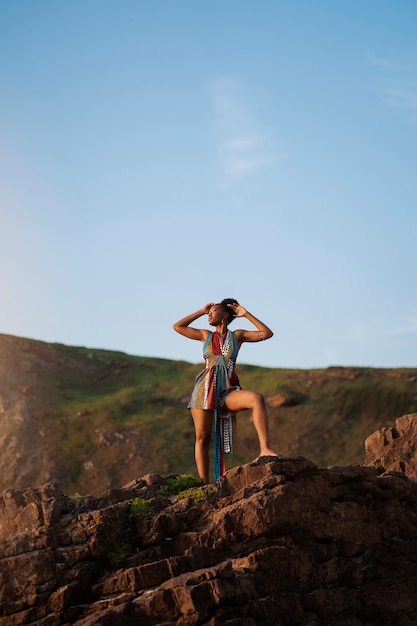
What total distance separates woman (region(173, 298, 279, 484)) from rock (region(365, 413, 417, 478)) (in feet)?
14.7

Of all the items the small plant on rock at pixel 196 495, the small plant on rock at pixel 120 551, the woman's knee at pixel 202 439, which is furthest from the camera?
the woman's knee at pixel 202 439

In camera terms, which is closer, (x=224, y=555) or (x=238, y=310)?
(x=224, y=555)

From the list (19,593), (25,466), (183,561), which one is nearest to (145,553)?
(183,561)

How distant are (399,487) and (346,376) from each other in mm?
29558

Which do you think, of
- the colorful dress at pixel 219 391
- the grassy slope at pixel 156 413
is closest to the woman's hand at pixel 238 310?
the colorful dress at pixel 219 391

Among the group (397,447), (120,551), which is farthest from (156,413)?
(120,551)

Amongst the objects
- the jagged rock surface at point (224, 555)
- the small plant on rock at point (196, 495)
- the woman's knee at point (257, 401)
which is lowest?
the jagged rock surface at point (224, 555)

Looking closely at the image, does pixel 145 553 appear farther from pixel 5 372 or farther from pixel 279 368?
pixel 279 368

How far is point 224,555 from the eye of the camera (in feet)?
35.0

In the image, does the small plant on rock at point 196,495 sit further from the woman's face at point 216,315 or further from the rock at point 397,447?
the rock at point 397,447

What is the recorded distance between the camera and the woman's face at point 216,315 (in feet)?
44.4

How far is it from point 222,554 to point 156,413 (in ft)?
93.9

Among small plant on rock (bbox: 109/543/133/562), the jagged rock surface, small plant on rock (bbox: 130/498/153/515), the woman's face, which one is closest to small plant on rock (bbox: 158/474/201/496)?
the jagged rock surface

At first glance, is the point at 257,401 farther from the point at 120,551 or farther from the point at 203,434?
the point at 120,551
